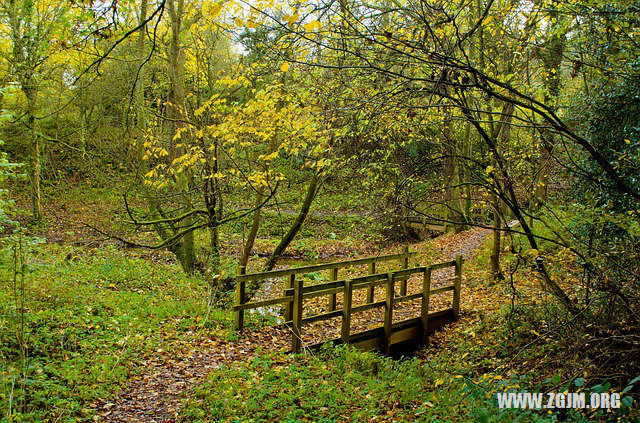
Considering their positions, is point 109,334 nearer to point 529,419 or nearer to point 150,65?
point 529,419

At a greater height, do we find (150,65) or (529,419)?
(150,65)

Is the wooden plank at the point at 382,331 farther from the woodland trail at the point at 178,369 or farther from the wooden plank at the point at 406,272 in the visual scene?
the wooden plank at the point at 406,272

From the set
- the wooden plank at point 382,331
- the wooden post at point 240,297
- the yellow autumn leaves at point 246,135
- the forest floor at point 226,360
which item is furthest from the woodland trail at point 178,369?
the yellow autumn leaves at point 246,135

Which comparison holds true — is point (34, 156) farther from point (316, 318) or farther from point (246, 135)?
point (316, 318)

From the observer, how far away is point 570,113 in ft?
28.9

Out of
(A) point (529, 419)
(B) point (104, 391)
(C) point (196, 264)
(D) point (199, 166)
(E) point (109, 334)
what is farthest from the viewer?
(C) point (196, 264)

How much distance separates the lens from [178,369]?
5805mm

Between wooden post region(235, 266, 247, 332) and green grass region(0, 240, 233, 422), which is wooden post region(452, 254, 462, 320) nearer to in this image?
wooden post region(235, 266, 247, 332)

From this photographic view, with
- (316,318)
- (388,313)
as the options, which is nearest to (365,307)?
(388,313)

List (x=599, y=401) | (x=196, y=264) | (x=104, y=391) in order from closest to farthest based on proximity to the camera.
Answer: (x=599, y=401) < (x=104, y=391) < (x=196, y=264)

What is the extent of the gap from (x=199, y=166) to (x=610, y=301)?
7127mm

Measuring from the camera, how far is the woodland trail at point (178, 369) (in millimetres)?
4707

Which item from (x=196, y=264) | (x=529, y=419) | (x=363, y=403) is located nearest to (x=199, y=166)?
(x=196, y=264)

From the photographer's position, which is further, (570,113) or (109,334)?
(570,113)
